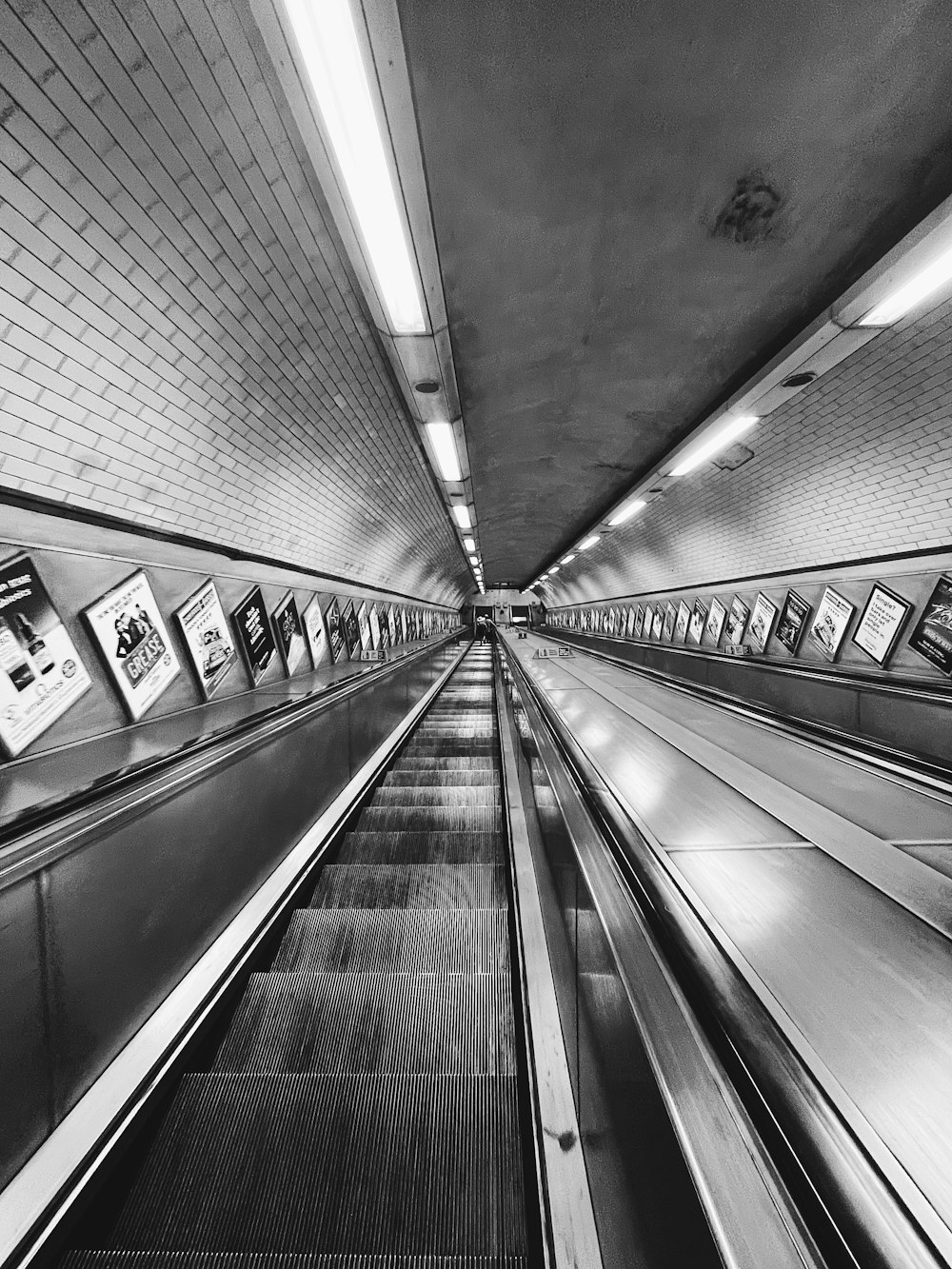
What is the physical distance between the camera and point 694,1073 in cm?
96

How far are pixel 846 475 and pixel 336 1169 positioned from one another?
21.2 ft

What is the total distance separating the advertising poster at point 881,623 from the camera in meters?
5.36

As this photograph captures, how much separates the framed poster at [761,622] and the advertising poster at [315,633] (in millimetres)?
6359

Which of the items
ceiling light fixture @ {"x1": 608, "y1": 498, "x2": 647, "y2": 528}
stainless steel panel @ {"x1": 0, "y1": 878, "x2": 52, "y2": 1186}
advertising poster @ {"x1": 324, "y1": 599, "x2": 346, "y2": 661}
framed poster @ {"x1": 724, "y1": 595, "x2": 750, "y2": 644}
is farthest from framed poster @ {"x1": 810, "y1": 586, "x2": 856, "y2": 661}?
stainless steel panel @ {"x1": 0, "y1": 878, "x2": 52, "y2": 1186}

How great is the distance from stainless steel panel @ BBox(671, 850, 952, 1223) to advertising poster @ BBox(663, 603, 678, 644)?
1039cm

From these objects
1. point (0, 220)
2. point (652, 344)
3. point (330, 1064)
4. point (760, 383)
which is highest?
point (652, 344)

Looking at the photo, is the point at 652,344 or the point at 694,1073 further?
the point at 652,344

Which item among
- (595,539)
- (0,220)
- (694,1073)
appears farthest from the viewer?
(595,539)

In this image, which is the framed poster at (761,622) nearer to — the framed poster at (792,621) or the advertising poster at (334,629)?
the framed poster at (792,621)

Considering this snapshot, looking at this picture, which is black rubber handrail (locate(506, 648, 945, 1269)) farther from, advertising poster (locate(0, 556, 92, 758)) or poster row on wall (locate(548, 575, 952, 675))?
poster row on wall (locate(548, 575, 952, 675))

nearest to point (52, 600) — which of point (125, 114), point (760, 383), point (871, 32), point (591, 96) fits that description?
point (125, 114)

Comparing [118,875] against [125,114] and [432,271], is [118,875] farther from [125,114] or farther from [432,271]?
[432,271]

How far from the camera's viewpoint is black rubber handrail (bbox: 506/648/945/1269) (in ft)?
2.26

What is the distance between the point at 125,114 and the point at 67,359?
0.98 meters
